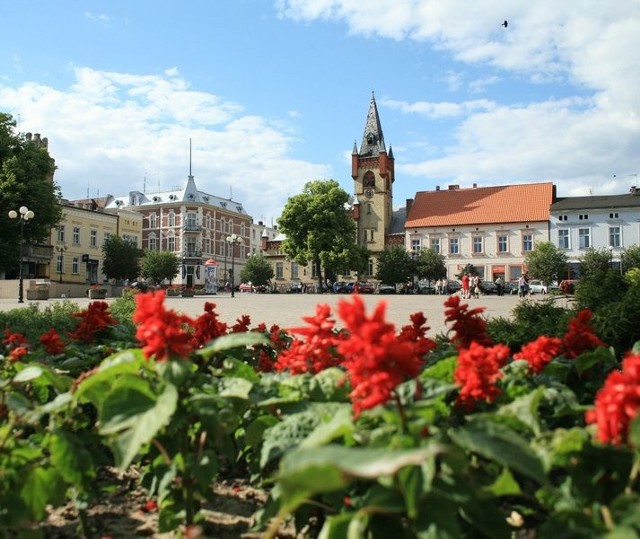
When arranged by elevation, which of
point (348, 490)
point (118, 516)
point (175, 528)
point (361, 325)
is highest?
point (361, 325)

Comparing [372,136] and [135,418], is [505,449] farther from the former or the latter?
[372,136]

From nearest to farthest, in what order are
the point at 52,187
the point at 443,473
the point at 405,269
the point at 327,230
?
the point at 443,473 → the point at 52,187 → the point at 327,230 → the point at 405,269

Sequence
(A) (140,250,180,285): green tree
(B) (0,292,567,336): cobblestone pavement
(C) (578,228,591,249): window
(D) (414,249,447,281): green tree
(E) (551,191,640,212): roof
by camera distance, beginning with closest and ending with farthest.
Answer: (B) (0,292,567,336): cobblestone pavement → (E) (551,191,640,212): roof → (C) (578,228,591,249): window → (D) (414,249,447,281): green tree → (A) (140,250,180,285): green tree

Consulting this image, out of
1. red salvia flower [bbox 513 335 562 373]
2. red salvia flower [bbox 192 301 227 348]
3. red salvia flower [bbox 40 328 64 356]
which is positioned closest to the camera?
red salvia flower [bbox 513 335 562 373]

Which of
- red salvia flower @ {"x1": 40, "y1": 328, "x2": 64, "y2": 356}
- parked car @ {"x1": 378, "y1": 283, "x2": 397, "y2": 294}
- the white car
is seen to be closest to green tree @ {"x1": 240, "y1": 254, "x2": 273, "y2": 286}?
parked car @ {"x1": 378, "y1": 283, "x2": 397, "y2": 294}

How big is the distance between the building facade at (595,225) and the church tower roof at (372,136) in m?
27.1

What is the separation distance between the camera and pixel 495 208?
67.0 meters

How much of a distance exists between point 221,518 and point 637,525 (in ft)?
6.46

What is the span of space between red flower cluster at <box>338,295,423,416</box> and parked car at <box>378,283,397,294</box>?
60421 mm

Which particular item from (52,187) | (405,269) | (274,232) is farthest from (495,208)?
→ (274,232)

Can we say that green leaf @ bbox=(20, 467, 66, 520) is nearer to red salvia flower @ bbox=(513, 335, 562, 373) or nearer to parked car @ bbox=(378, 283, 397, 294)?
red salvia flower @ bbox=(513, 335, 562, 373)

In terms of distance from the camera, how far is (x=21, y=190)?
36.6 metres

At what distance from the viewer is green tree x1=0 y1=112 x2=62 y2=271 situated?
120 ft

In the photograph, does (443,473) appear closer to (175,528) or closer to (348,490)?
(348,490)
